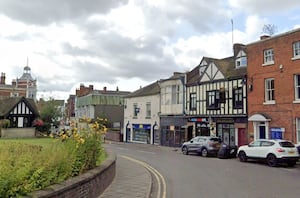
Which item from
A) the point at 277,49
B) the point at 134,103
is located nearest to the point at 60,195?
the point at 277,49

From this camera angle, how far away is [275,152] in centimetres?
2078

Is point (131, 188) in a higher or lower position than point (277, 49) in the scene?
lower

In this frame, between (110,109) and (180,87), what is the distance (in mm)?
28035

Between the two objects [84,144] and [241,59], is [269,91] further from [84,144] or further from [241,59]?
[84,144]

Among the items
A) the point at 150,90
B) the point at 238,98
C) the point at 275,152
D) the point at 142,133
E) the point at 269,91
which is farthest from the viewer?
the point at 150,90

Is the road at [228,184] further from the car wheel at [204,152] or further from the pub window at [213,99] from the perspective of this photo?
the pub window at [213,99]

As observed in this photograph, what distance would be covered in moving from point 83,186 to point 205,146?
67.7ft

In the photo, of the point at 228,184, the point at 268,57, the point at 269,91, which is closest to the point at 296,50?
the point at 268,57

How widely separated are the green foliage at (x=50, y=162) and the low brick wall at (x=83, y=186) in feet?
0.88

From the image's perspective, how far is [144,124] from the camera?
4481cm

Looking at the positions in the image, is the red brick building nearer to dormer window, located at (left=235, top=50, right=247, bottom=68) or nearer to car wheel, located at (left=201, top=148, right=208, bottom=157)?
dormer window, located at (left=235, top=50, right=247, bottom=68)

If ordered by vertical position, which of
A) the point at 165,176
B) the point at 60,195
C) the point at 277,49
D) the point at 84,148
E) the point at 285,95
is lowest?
the point at 165,176

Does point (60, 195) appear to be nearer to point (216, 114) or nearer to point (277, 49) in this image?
point (277, 49)

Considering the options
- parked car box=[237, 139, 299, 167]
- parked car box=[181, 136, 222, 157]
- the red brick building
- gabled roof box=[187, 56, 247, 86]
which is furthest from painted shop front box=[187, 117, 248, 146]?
parked car box=[237, 139, 299, 167]
